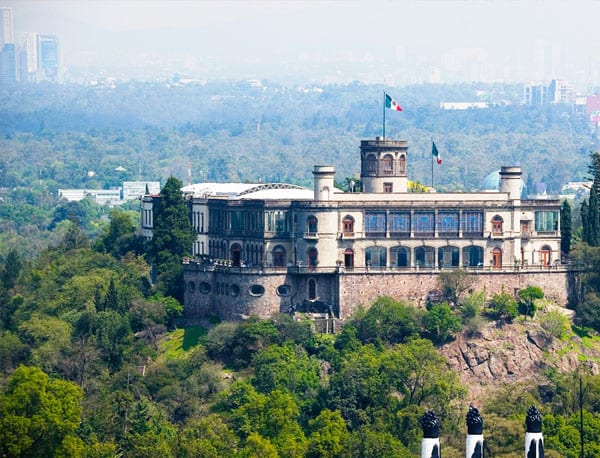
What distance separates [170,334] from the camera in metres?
108

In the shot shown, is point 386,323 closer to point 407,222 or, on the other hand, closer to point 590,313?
point 407,222

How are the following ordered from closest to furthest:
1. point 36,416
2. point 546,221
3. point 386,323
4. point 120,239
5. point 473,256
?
point 36,416
point 386,323
point 473,256
point 546,221
point 120,239

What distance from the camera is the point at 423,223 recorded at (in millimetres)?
106250

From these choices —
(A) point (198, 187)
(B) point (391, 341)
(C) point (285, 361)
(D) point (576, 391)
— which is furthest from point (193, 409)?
(A) point (198, 187)

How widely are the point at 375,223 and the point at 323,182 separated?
3.71m

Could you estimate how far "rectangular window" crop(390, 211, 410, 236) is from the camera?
4173 inches

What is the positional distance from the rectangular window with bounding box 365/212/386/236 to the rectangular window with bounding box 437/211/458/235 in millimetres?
3182

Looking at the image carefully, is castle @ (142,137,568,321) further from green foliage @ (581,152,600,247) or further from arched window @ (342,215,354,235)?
green foliage @ (581,152,600,247)

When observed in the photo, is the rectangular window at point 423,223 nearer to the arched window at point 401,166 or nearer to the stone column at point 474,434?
the arched window at point 401,166

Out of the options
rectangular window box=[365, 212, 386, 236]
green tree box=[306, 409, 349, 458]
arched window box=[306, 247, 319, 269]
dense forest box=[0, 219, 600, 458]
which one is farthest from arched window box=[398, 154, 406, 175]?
green tree box=[306, 409, 349, 458]

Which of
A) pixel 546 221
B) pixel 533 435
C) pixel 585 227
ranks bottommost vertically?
pixel 533 435

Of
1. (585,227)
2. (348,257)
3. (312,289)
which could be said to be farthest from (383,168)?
(585,227)

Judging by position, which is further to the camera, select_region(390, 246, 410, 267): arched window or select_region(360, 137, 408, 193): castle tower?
select_region(360, 137, 408, 193): castle tower

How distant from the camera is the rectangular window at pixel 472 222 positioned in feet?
350
